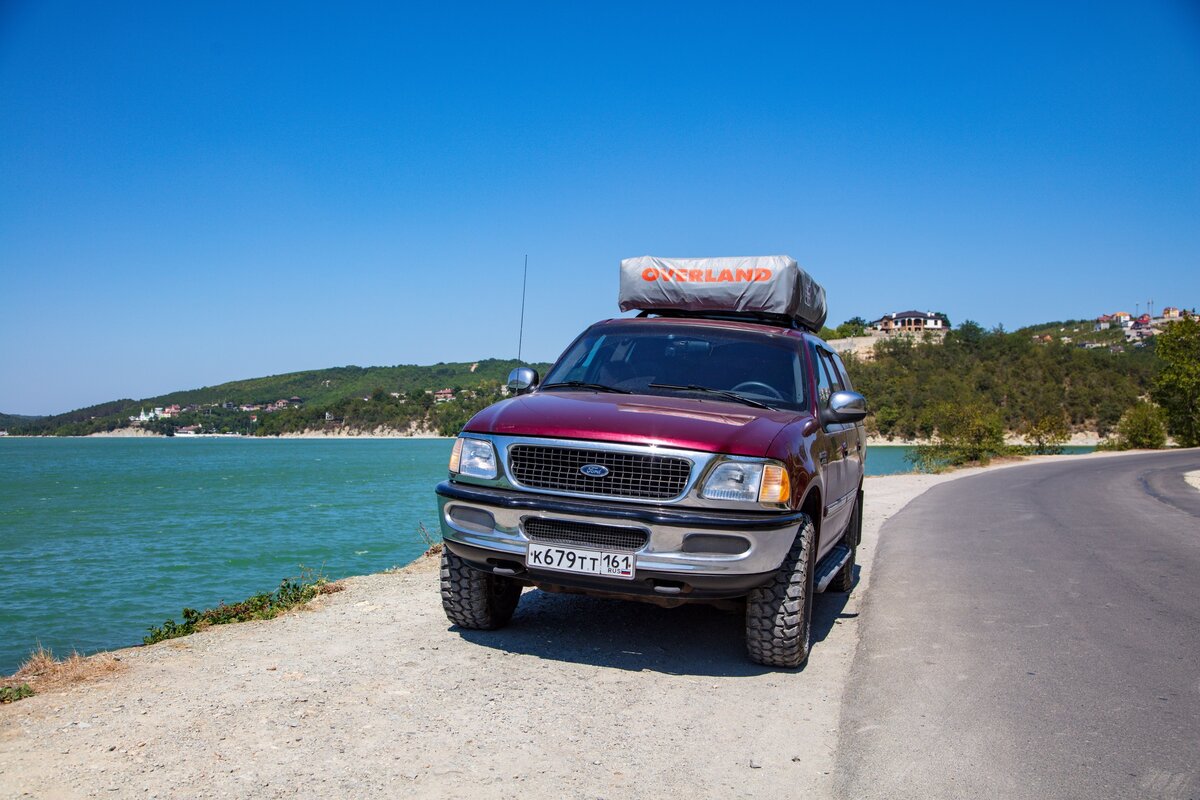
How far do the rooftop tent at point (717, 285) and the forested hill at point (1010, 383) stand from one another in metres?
68.1

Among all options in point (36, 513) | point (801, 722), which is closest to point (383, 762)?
point (801, 722)

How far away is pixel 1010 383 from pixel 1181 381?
111 feet

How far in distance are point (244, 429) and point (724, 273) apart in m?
184

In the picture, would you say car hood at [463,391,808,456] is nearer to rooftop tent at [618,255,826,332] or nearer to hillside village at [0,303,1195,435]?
rooftop tent at [618,255,826,332]

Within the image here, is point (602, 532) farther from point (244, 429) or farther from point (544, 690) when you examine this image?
point (244, 429)

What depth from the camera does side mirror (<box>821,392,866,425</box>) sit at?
568 centimetres

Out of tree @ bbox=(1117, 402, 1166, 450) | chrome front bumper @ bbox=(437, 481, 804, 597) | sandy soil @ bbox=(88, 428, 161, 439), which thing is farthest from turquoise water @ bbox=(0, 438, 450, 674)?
sandy soil @ bbox=(88, 428, 161, 439)

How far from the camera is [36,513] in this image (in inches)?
1264

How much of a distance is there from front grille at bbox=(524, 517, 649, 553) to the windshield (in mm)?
1240

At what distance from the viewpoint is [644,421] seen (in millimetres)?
4730

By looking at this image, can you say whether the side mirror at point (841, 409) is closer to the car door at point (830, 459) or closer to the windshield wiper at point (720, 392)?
the car door at point (830, 459)

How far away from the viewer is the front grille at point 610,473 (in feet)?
15.0

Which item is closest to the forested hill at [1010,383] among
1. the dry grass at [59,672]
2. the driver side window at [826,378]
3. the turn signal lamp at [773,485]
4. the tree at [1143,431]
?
the tree at [1143,431]

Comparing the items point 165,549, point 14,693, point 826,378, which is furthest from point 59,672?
point 165,549
